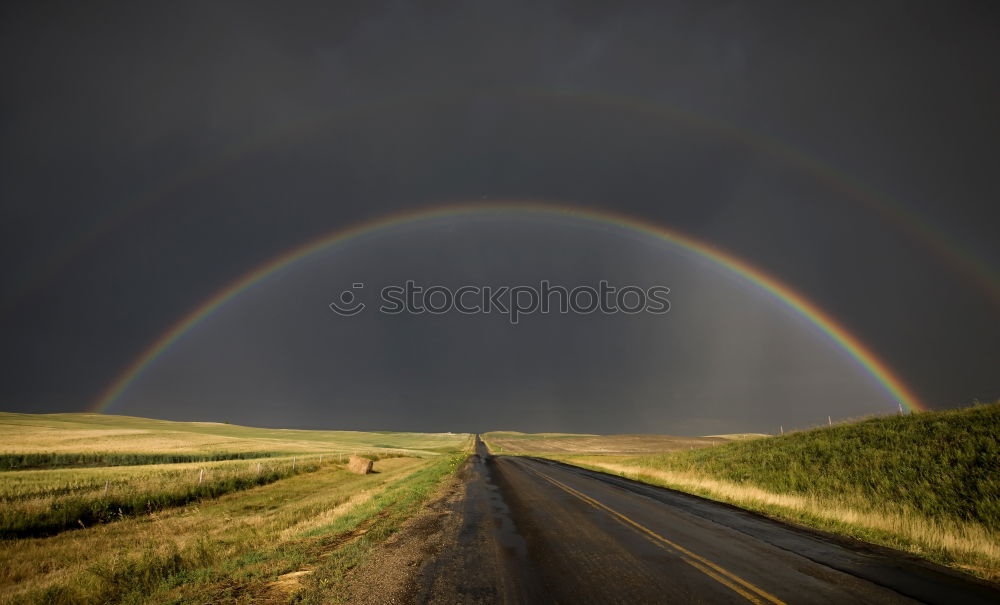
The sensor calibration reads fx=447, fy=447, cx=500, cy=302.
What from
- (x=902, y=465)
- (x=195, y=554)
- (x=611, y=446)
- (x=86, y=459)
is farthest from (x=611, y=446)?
(x=195, y=554)

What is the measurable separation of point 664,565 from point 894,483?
11900mm

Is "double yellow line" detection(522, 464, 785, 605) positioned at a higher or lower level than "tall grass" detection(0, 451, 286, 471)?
higher

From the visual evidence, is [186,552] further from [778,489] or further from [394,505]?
[778,489]

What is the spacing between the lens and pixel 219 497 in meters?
23.8

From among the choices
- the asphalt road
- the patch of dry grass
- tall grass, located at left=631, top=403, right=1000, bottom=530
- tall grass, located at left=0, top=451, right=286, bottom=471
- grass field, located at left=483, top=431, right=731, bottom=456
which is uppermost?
tall grass, located at left=631, top=403, right=1000, bottom=530

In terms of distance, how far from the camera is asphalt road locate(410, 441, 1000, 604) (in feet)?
20.1

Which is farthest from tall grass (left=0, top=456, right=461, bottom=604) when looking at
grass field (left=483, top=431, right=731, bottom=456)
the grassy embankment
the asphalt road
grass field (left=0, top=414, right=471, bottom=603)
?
grass field (left=483, top=431, right=731, bottom=456)

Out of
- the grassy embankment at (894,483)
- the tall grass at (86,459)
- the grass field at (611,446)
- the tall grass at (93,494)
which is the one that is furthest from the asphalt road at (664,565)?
the grass field at (611,446)

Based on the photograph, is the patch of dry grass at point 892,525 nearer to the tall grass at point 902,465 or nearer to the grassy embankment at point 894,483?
the grassy embankment at point 894,483

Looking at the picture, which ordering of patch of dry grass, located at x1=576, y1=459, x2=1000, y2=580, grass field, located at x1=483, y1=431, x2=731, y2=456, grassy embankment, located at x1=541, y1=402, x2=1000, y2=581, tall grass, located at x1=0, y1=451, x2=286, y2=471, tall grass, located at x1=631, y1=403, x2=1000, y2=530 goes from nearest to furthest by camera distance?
patch of dry grass, located at x1=576, y1=459, x2=1000, y2=580, grassy embankment, located at x1=541, y1=402, x2=1000, y2=581, tall grass, located at x1=631, y1=403, x2=1000, y2=530, tall grass, located at x1=0, y1=451, x2=286, y2=471, grass field, located at x1=483, y1=431, x2=731, y2=456

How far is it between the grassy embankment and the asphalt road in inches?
50.4

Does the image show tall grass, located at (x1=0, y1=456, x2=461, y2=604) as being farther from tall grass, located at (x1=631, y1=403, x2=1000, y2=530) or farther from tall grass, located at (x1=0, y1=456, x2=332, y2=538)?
tall grass, located at (x1=631, y1=403, x2=1000, y2=530)

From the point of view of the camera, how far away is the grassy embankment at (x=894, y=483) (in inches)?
378

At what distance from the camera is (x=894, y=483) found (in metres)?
14.1
